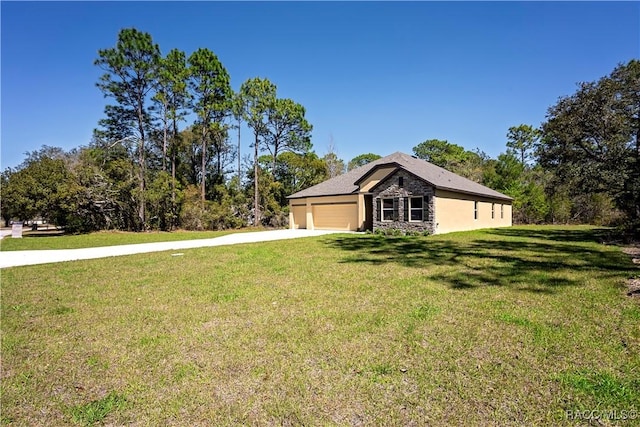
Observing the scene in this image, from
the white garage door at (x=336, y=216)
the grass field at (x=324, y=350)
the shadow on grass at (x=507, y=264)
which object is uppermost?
the white garage door at (x=336, y=216)

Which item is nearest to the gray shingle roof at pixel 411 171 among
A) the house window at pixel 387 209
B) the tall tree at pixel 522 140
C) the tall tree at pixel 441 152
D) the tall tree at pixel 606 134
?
the house window at pixel 387 209

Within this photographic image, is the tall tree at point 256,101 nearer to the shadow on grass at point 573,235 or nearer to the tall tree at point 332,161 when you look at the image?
the tall tree at point 332,161

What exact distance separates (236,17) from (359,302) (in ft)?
38.9

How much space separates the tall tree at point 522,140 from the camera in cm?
4400

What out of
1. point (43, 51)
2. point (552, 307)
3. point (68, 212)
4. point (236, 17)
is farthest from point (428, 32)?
point (68, 212)

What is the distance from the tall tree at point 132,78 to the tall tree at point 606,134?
26.6 m

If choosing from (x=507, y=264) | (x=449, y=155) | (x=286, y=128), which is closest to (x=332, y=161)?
(x=286, y=128)

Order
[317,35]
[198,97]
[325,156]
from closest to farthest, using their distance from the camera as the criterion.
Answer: [317,35], [198,97], [325,156]

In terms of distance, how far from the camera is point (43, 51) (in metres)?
11.1

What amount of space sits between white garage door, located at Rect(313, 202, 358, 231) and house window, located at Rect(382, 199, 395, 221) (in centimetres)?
292

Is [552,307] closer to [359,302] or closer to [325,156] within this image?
[359,302]

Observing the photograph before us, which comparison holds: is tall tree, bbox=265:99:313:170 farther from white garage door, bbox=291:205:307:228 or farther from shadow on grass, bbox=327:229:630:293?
shadow on grass, bbox=327:229:630:293

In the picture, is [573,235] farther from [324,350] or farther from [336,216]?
[324,350]

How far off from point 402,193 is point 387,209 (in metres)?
1.35
